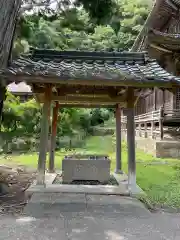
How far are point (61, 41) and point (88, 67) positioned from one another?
9.83 metres

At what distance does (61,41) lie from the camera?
52.4ft

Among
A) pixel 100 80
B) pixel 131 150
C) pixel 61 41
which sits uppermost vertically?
pixel 61 41

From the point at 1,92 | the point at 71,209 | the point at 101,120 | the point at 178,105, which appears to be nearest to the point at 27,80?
the point at 1,92

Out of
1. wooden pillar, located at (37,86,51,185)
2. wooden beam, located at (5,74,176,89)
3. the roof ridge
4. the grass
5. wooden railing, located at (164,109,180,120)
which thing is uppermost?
the roof ridge

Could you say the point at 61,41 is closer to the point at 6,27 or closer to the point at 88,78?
the point at 6,27

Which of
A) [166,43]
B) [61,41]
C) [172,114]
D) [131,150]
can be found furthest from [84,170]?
[61,41]

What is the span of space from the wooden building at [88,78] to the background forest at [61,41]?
994 mm

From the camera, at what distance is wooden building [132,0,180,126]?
11.2 metres

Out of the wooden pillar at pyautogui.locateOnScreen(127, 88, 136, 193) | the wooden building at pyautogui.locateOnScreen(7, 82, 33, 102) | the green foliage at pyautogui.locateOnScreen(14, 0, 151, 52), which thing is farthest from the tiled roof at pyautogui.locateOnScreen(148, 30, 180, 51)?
the wooden building at pyautogui.locateOnScreen(7, 82, 33, 102)

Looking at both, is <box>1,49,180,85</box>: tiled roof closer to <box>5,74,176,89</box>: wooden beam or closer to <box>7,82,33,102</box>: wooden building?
<box>5,74,176,89</box>: wooden beam

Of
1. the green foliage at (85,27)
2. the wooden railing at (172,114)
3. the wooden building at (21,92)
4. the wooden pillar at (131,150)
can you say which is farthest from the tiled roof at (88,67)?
the wooden building at (21,92)

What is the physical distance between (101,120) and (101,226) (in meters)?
26.0

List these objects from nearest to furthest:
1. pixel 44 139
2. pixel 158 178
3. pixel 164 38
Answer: pixel 44 139 < pixel 158 178 < pixel 164 38

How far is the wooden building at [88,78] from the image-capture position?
5.89m
